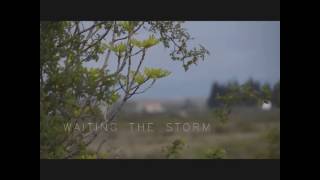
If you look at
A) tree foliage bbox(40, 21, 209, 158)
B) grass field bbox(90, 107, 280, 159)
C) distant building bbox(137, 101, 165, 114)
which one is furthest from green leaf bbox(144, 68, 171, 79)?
grass field bbox(90, 107, 280, 159)

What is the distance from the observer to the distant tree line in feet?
21.5

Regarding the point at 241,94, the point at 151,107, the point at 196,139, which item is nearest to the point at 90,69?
the point at 151,107

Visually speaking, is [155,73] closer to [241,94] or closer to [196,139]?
[196,139]

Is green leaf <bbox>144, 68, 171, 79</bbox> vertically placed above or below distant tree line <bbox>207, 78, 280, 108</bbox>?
above

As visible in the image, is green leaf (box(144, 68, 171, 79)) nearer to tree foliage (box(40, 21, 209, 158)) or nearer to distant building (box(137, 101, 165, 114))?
tree foliage (box(40, 21, 209, 158))

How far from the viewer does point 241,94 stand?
6.60 meters

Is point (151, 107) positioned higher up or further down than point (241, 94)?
further down

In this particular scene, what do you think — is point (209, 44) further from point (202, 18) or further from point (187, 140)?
point (187, 140)

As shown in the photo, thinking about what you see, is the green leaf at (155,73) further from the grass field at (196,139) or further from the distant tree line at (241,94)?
the distant tree line at (241,94)

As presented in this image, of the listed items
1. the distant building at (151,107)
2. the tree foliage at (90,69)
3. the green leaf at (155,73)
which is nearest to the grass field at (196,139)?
the distant building at (151,107)

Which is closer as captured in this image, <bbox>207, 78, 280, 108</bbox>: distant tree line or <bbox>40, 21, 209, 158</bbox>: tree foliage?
<bbox>40, 21, 209, 158</bbox>: tree foliage
